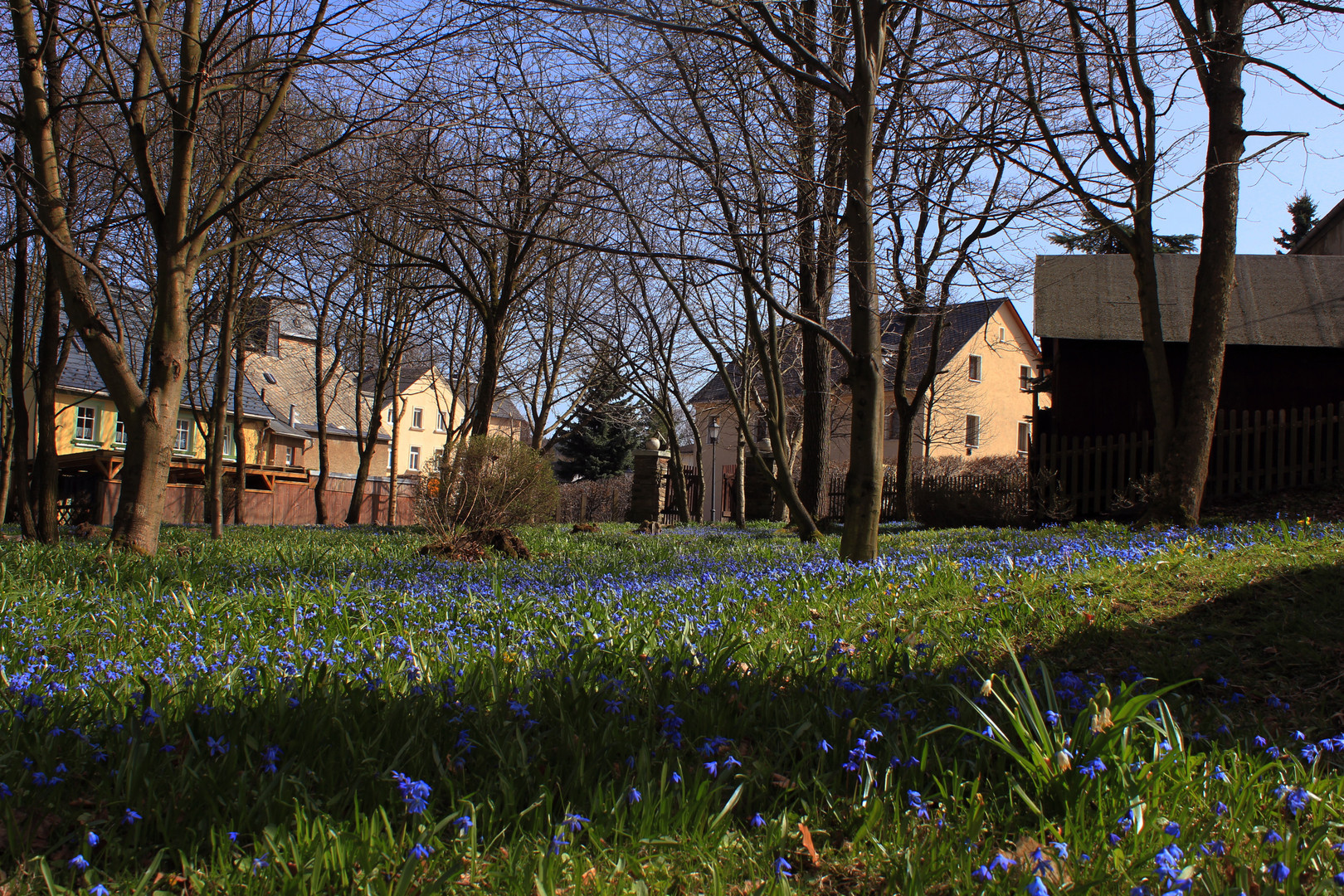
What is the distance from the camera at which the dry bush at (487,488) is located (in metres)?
11.4

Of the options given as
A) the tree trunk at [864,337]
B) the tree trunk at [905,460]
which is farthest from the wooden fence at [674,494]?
the tree trunk at [864,337]

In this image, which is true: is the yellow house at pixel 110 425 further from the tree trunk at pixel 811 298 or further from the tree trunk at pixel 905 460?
the tree trunk at pixel 811 298

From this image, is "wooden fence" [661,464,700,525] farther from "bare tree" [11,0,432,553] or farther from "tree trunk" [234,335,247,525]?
"bare tree" [11,0,432,553]

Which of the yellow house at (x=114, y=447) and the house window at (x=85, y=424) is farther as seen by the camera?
the house window at (x=85, y=424)

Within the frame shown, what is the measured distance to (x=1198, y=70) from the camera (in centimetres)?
900

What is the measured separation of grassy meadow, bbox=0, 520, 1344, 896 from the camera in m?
1.77

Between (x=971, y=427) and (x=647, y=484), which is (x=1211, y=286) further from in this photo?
(x=971, y=427)

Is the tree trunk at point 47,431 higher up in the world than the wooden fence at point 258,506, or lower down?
higher up

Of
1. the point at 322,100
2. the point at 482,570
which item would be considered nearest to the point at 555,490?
the point at 322,100

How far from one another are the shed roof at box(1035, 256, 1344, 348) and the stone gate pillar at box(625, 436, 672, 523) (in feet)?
29.4

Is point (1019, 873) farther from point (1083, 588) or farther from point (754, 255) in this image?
point (754, 255)

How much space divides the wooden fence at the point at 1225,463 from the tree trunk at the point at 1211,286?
98.4 inches

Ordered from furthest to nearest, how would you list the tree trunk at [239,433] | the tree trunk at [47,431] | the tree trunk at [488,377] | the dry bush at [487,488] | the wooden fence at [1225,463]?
the tree trunk at [239,433], the tree trunk at [488,377], the wooden fence at [1225,463], the dry bush at [487,488], the tree trunk at [47,431]

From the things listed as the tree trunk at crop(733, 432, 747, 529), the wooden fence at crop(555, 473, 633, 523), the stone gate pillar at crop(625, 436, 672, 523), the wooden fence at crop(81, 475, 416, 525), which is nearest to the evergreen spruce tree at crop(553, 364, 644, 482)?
the wooden fence at crop(555, 473, 633, 523)
